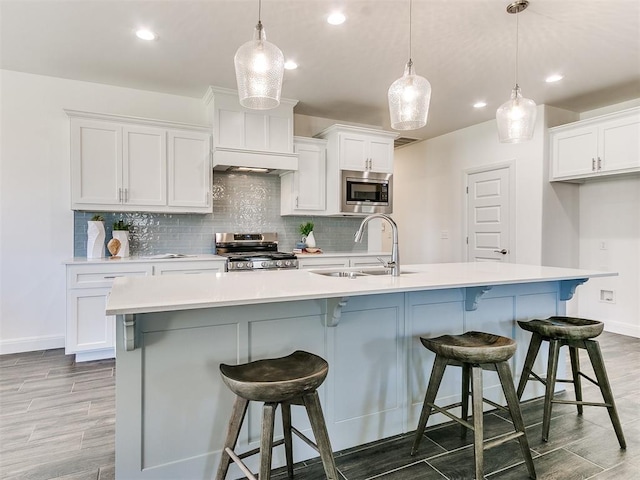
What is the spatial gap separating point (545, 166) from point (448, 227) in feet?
5.38

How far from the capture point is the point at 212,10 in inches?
105

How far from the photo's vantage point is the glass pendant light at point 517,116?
258 cm

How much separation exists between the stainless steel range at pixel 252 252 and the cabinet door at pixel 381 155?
1.51 meters

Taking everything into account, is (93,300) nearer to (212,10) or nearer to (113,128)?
(113,128)

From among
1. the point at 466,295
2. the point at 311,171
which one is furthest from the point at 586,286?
the point at 311,171

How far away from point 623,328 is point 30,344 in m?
6.25

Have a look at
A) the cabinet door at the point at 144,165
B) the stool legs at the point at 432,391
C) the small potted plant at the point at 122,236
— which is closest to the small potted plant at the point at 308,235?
the cabinet door at the point at 144,165

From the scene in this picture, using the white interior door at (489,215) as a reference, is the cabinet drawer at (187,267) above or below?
below

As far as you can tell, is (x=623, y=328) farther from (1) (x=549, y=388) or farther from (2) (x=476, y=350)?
(2) (x=476, y=350)

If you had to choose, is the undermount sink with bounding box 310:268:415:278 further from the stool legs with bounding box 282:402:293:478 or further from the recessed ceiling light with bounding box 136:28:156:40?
the recessed ceiling light with bounding box 136:28:156:40

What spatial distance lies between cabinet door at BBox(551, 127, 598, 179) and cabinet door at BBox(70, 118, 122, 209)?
4.73 m

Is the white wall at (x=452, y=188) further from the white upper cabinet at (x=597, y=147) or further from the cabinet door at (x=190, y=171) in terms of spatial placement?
the cabinet door at (x=190, y=171)

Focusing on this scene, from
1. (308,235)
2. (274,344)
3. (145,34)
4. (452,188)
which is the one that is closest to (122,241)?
(145,34)

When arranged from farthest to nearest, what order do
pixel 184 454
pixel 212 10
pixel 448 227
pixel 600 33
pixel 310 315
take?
pixel 448 227 < pixel 600 33 < pixel 212 10 < pixel 310 315 < pixel 184 454
